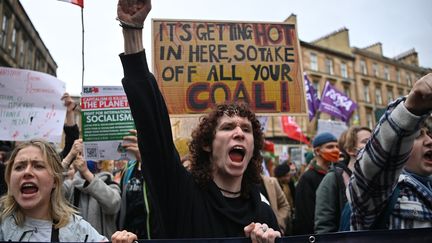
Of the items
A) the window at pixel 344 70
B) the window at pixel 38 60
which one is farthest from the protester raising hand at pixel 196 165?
the window at pixel 344 70

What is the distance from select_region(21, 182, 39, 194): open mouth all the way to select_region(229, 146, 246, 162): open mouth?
1.15 metres

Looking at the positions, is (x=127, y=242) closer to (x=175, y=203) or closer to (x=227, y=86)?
(x=175, y=203)

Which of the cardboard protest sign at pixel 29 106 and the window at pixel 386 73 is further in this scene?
the window at pixel 386 73

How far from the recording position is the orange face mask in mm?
4242

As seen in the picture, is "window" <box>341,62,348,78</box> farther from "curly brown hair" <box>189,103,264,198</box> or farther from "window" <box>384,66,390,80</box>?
"curly brown hair" <box>189,103,264,198</box>

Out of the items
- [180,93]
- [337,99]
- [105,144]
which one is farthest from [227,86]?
[337,99]

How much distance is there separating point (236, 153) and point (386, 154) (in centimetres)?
77

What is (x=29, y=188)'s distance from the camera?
220cm

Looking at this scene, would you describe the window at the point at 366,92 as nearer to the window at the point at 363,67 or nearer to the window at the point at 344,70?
the window at the point at 363,67

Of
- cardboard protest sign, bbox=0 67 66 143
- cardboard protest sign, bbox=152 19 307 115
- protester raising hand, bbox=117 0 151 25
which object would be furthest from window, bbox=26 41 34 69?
protester raising hand, bbox=117 0 151 25

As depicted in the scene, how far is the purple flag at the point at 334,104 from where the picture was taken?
33.8ft

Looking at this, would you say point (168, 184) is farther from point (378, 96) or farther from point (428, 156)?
point (378, 96)

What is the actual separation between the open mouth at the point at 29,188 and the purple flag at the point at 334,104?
29.5ft

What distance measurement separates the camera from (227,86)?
13.4 ft
